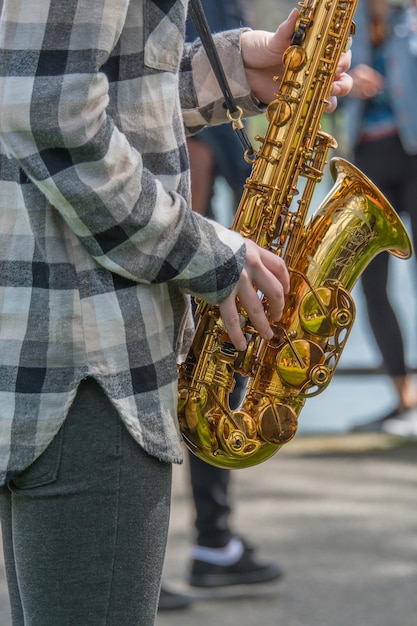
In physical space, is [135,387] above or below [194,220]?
below

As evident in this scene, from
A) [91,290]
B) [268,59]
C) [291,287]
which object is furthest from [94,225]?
[268,59]

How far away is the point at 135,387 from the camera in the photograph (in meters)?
1.50

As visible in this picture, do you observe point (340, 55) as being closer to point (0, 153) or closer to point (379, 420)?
point (0, 153)

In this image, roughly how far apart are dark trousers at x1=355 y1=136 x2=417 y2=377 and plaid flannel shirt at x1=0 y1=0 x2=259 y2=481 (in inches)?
149

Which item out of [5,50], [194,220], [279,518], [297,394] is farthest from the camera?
[279,518]

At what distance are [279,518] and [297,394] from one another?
2.57 metres

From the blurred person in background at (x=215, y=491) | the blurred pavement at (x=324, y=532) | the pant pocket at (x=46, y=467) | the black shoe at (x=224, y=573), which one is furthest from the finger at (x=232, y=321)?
the black shoe at (x=224, y=573)

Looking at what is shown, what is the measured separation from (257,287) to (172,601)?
6.65ft

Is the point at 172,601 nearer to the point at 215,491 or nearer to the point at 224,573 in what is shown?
the point at 224,573

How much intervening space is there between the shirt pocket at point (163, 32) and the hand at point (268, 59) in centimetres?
34

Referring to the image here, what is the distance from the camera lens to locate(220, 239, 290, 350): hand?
5.13 feet

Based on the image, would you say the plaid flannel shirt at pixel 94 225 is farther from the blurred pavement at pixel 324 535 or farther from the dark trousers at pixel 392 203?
the dark trousers at pixel 392 203

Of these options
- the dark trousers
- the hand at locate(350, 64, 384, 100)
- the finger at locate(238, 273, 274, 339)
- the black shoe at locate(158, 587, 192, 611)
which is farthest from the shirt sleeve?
the dark trousers

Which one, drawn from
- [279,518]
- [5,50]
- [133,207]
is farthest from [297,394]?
[279,518]
